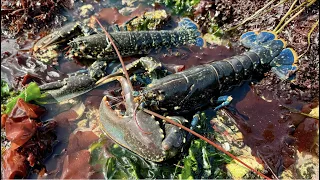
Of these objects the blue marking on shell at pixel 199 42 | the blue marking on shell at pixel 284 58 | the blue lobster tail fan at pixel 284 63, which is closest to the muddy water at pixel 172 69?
the blue marking on shell at pixel 199 42

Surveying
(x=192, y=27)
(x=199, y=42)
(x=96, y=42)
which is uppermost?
(x=96, y=42)

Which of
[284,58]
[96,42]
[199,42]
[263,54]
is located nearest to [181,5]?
[199,42]

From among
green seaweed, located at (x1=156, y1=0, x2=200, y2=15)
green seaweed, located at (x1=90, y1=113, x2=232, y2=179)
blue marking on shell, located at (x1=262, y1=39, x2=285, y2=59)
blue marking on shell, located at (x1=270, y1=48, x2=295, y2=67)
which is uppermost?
green seaweed, located at (x1=156, y1=0, x2=200, y2=15)

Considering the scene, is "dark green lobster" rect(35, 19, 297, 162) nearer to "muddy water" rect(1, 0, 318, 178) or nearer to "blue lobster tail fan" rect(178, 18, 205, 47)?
"blue lobster tail fan" rect(178, 18, 205, 47)

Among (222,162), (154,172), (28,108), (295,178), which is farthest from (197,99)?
(28,108)

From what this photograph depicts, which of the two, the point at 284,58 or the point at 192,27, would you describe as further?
the point at 192,27

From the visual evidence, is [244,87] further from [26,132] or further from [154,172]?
[26,132]

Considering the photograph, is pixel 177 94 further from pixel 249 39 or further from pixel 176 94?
pixel 249 39

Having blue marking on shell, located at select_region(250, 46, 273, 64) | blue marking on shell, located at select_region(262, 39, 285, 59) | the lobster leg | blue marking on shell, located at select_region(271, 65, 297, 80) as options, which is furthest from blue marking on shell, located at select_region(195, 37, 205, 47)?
blue marking on shell, located at select_region(271, 65, 297, 80)
